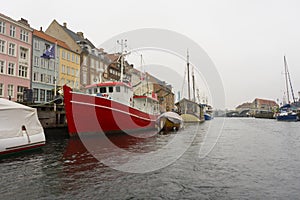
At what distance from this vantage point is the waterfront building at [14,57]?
108 feet

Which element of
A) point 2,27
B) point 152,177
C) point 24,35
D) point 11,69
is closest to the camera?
point 152,177

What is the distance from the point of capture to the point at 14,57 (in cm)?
3494

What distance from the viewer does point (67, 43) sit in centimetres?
5219

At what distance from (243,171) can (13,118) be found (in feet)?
39.2

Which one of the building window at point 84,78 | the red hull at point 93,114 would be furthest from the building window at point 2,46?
the red hull at point 93,114

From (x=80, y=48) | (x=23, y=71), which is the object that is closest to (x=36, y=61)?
(x=23, y=71)

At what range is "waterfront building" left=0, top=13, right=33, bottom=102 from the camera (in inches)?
1299

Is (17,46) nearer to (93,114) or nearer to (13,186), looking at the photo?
(93,114)

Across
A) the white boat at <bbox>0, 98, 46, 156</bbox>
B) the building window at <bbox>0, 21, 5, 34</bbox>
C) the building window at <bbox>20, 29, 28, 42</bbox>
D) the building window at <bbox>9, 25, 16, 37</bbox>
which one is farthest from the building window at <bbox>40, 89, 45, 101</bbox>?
the white boat at <bbox>0, 98, 46, 156</bbox>

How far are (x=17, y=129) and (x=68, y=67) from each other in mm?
36748

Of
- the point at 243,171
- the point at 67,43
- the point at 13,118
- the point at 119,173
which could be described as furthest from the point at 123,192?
the point at 67,43

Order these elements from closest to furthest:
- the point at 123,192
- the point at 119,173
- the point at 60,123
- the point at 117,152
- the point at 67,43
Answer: the point at 123,192 → the point at 119,173 → the point at 117,152 → the point at 60,123 → the point at 67,43

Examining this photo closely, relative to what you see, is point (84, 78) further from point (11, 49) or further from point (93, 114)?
point (93, 114)

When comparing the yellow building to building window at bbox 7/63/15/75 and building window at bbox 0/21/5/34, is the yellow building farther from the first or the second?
building window at bbox 0/21/5/34
